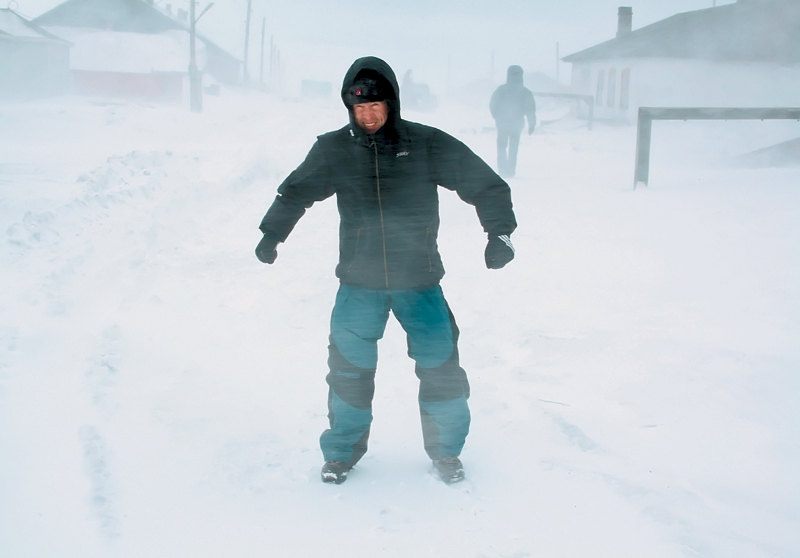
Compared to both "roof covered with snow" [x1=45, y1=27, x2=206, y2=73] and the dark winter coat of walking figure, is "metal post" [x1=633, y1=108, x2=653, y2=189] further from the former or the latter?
"roof covered with snow" [x1=45, y1=27, x2=206, y2=73]

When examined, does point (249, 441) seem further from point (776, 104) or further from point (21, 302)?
point (776, 104)

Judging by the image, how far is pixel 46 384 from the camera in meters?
3.72

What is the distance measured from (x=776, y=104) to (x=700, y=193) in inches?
754

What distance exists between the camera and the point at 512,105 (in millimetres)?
10945

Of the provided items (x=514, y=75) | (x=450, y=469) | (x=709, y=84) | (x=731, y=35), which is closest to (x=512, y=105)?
(x=514, y=75)

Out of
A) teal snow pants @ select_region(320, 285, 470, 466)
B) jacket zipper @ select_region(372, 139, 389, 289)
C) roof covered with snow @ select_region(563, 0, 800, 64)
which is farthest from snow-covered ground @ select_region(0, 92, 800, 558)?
roof covered with snow @ select_region(563, 0, 800, 64)

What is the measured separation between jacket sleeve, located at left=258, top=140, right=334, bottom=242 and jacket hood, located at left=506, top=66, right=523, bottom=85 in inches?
360

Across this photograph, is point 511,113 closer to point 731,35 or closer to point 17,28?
point 731,35

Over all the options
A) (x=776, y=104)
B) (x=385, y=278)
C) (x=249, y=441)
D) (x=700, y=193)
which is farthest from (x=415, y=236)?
(x=776, y=104)

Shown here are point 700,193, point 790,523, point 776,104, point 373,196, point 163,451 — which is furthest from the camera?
point 776,104

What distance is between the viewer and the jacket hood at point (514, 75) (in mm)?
11406

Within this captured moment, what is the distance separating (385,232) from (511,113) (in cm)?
855

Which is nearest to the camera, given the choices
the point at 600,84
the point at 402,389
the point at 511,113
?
the point at 402,389

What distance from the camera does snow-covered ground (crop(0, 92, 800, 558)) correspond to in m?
2.61
